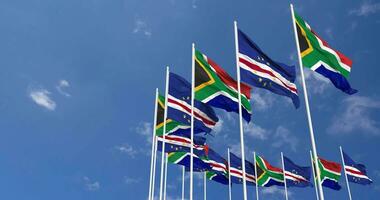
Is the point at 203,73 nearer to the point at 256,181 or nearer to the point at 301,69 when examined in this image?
the point at 301,69

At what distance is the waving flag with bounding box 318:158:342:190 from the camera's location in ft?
116

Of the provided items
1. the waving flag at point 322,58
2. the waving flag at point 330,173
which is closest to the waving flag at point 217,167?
the waving flag at point 330,173

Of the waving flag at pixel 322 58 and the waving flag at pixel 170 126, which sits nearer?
the waving flag at pixel 322 58

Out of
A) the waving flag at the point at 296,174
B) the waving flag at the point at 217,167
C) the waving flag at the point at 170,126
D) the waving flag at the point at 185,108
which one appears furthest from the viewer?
the waving flag at the point at 296,174

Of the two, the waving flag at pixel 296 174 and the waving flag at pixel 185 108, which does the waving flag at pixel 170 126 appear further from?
the waving flag at pixel 296 174

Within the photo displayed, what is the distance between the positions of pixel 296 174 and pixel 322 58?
2191cm

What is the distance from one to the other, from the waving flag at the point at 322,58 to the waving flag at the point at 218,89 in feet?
11.5

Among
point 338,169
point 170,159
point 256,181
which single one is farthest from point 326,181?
point 170,159

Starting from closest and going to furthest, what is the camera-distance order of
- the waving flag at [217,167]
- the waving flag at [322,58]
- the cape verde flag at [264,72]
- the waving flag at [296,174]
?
1. the waving flag at [322,58]
2. the cape verde flag at [264,72]
3. the waving flag at [217,167]
4. the waving flag at [296,174]

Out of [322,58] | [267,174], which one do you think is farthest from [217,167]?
[322,58]

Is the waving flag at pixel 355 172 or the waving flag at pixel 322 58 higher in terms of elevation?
the waving flag at pixel 355 172

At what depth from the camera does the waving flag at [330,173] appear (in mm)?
35250

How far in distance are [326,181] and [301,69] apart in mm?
22935

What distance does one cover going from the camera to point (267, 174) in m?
36.3
